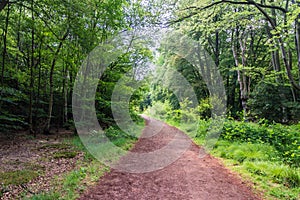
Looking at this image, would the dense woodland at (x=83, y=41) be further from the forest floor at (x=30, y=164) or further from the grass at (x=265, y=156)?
the grass at (x=265, y=156)

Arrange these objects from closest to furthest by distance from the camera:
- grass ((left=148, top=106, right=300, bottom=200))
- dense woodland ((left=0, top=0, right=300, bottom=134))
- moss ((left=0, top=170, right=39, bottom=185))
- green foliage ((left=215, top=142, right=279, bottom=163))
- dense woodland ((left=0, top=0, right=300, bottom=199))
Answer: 1. moss ((left=0, top=170, right=39, bottom=185))
2. grass ((left=148, top=106, right=300, bottom=200))
3. green foliage ((left=215, top=142, right=279, bottom=163))
4. dense woodland ((left=0, top=0, right=300, bottom=199))
5. dense woodland ((left=0, top=0, right=300, bottom=134))

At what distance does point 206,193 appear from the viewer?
3303 mm

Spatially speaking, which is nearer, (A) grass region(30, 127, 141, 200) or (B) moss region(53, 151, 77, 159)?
(A) grass region(30, 127, 141, 200)

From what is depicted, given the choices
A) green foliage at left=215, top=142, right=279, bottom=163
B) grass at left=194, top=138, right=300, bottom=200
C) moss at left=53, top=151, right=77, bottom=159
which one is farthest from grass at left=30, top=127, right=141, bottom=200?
green foliage at left=215, top=142, right=279, bottom=163

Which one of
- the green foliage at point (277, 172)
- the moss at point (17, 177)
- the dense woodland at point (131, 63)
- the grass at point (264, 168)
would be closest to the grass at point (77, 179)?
the moss at point (17, 177)

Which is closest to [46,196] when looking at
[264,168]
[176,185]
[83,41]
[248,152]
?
[176,185]

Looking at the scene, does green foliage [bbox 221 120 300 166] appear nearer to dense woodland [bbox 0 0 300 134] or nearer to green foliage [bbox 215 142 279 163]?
green foliage [bbox 215 142 279 163]

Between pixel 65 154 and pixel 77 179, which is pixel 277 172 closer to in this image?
pixel 77 179

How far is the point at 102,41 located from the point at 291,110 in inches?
381

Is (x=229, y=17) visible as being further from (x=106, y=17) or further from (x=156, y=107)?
(x=156, y=107)

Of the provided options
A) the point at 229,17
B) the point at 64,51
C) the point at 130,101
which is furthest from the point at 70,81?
the point at 229,17

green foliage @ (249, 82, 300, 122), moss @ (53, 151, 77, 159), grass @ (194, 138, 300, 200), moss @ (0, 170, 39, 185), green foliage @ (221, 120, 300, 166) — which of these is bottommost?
moss @ (53, 151, 77, 159)

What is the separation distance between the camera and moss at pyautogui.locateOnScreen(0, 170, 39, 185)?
3275mm

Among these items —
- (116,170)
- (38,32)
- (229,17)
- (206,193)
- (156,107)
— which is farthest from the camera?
(156,107)
